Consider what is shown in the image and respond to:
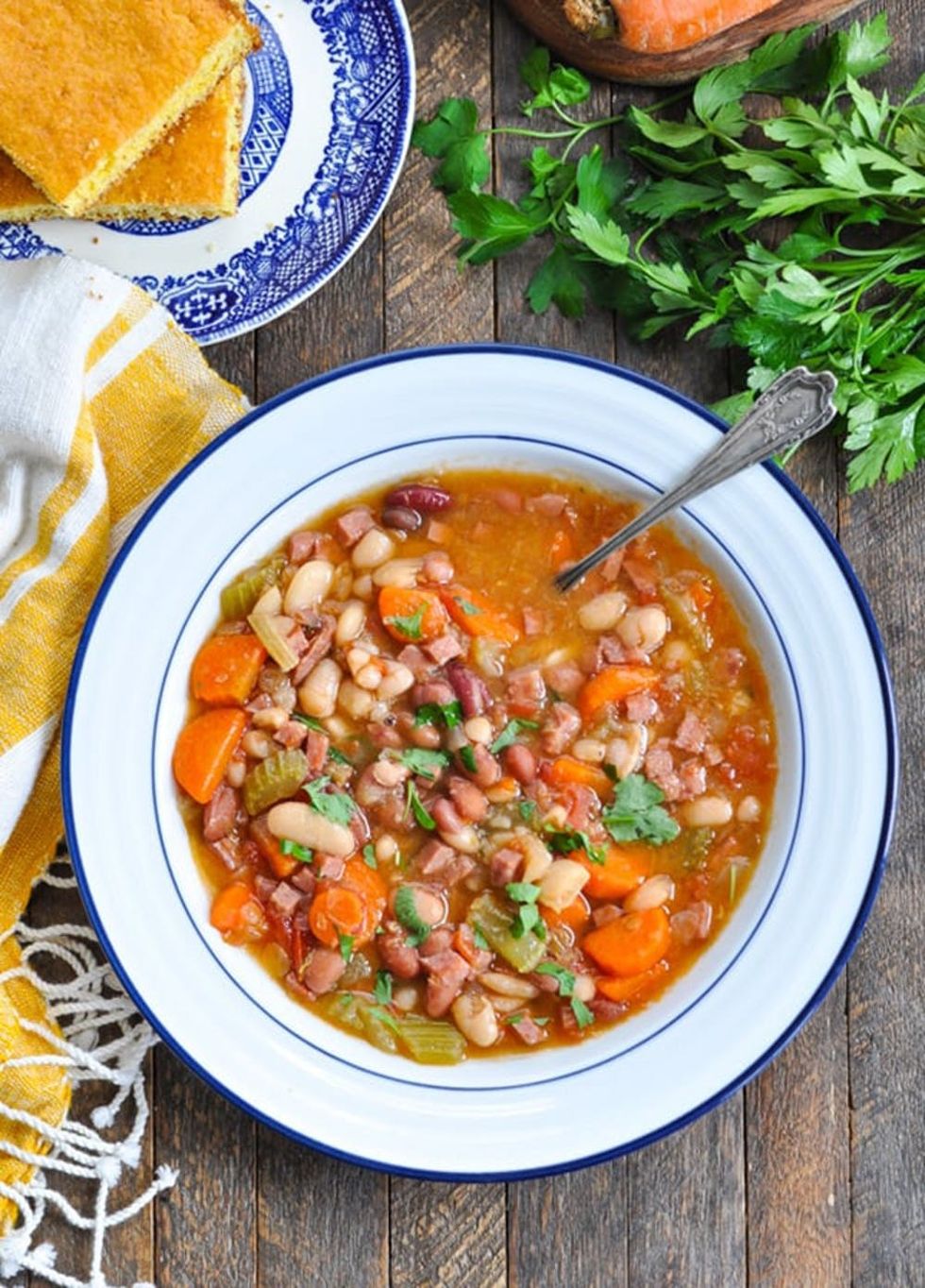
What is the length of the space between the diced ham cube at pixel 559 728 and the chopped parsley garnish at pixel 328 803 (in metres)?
0.50

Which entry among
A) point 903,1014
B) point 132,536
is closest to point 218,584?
point 132,536

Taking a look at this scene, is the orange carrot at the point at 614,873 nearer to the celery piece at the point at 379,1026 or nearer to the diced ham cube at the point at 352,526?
the celery piece at the point at 379,1026

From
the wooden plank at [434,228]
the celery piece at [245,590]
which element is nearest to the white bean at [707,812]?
Answer: the celery piece at [245,590]

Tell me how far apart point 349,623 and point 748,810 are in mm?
1070

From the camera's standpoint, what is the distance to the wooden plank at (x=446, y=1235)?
369 cm

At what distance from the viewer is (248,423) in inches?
131

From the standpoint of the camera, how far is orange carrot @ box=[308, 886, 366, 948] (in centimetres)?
339

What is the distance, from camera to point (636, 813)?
3453 mm

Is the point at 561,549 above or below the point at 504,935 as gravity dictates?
above

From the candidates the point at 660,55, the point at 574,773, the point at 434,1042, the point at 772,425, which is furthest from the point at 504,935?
the point at 660,55

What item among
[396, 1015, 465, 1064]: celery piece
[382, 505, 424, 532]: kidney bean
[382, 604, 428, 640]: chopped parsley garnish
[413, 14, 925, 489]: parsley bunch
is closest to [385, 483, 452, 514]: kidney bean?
[382, 505, 424, 532]: kidney bean

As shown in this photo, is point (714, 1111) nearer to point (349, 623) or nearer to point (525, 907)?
point (525, 907)

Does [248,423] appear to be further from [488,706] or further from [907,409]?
[907,409]

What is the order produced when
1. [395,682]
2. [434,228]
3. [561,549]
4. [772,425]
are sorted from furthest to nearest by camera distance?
[434,228], [561,549], [395,682], [772,425]
